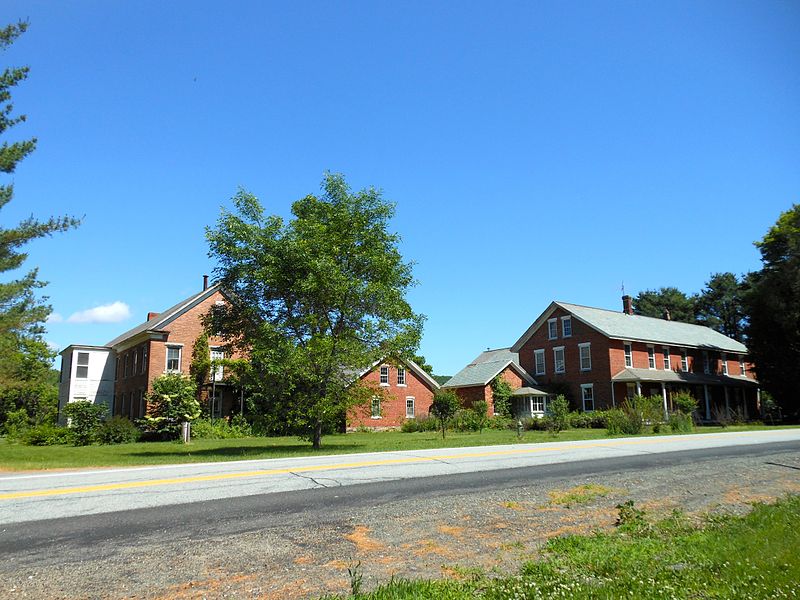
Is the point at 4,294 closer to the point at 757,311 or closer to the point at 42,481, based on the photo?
the point at 42,481

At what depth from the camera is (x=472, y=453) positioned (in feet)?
52.3

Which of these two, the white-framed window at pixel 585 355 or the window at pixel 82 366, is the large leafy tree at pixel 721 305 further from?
the window at pixel 82 366

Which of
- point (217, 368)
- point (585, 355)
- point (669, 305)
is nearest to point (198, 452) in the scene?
point (217, 368)

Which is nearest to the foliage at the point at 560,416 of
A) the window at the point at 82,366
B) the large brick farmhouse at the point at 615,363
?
the large brick farmhouse at the point at 615,363

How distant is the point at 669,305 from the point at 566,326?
48904mm

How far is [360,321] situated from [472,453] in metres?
8.04

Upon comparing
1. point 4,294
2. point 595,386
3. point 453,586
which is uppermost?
point 4,294

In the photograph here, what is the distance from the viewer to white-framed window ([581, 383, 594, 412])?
4456 centimetres

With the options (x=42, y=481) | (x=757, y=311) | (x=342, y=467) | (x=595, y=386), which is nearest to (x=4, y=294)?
(x=42, y=481)

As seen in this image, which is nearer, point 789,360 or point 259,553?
point 259,553

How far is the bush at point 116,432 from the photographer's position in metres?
30.5

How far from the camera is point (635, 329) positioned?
47.9 m

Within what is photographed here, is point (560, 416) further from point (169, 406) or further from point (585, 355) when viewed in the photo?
point (169, 406)

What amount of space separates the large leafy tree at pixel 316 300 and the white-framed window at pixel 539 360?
28802 millimetres
